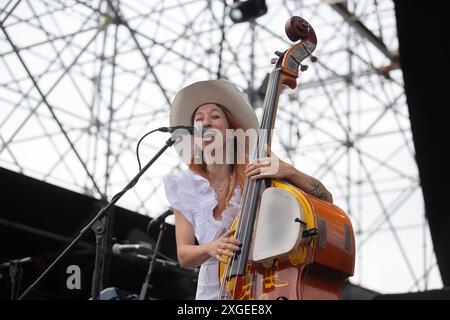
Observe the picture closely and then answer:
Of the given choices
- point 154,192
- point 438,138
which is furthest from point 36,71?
point 438,138

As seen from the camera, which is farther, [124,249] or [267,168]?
[124,249]

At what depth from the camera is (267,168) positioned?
7.41ft

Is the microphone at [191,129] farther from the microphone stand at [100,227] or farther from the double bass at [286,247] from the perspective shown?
the double bass at [286,247]

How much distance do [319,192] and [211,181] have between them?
0.43 m

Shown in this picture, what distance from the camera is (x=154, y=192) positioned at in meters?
12.9

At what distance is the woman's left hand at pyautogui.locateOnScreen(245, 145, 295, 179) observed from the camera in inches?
88.9

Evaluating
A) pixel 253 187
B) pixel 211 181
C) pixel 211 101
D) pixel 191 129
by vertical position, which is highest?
pixel 211 101

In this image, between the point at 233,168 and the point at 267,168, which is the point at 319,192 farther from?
the point at 233,168

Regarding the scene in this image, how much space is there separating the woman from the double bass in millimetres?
63

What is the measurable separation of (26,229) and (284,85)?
4.19 metres

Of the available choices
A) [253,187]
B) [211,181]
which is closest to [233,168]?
[211,181]

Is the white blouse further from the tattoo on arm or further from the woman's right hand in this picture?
the tattoo on arm

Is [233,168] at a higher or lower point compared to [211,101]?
lower

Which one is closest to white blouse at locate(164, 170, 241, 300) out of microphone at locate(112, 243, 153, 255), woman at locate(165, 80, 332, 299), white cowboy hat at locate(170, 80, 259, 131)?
woman at locate(165, 80, 332, 299)
